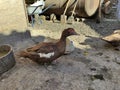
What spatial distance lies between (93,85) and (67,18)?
3778 millimetres

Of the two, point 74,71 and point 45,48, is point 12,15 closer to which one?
→ point 45,48

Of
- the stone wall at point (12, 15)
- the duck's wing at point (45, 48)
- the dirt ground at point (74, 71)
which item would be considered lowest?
the dirt ground at point (74, 71)

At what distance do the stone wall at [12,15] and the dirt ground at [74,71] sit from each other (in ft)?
1.34

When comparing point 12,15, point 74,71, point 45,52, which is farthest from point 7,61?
point 12,15

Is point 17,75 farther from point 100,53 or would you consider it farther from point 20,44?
point 100,53

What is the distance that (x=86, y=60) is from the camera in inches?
154

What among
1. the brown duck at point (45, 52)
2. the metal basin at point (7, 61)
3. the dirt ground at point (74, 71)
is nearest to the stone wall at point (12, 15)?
the dirt ground at point (74, 71)

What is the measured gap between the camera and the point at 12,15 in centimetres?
465

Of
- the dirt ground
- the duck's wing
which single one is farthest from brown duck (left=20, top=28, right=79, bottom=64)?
the dirt ground

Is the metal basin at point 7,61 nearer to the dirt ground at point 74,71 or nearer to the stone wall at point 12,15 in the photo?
the dirt ground at point 74,71

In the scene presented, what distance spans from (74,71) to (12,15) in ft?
6.98

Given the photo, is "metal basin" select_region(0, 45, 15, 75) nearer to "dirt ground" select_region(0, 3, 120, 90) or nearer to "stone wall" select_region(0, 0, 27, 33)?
"dirt ground" select_region(0, 3, 120, 90)

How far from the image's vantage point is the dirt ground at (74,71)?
3.07 m

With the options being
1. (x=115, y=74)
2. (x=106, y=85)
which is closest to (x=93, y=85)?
(x=106, y=85)
